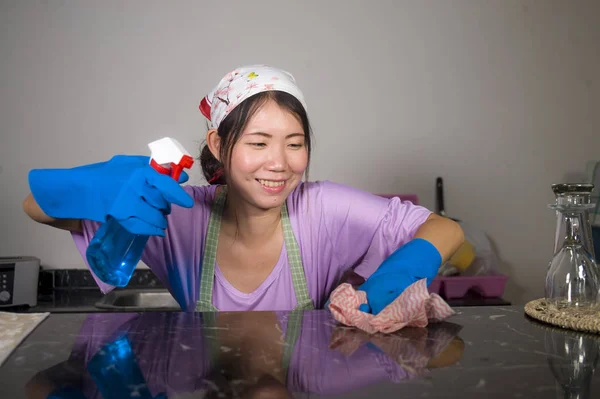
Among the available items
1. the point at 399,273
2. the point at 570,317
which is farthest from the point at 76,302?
the point at 570,317

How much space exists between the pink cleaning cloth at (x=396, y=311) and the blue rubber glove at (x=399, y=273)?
4cm

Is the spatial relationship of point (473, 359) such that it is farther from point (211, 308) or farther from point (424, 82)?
point (424, 82)

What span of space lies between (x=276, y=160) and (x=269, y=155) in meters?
0.02

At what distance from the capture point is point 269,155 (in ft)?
4.46

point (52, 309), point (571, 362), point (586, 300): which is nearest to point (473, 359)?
point (571, 362)

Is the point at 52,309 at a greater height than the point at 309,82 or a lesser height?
lesser

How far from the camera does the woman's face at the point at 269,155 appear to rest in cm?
136

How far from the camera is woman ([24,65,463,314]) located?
1247 mm

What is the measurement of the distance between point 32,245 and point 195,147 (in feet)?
2.48

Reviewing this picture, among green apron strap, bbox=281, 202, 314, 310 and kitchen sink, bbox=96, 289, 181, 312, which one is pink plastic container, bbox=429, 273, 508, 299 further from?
kitchen sink, bbox=96, 289, 181, 312

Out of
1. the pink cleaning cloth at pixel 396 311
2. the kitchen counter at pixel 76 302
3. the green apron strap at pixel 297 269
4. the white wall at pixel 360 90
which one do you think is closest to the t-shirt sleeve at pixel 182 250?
the green apron strap at pixel 297 269

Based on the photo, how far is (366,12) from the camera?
2.57 metres

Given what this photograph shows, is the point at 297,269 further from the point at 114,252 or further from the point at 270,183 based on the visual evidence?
the point at 114,252

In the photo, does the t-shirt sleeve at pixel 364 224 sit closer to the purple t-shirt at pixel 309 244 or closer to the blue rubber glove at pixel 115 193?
the purple t-shirt at pixel 309 244
